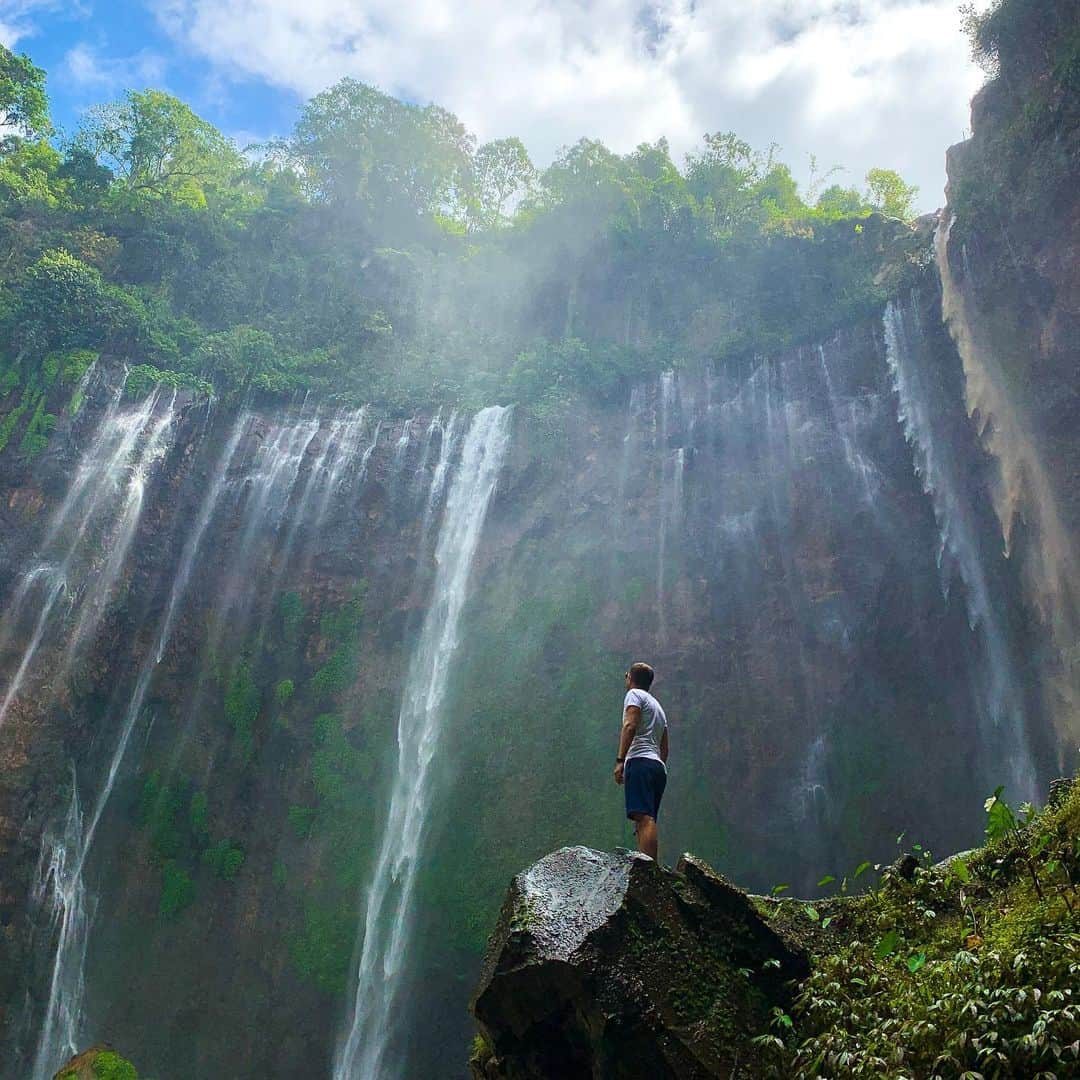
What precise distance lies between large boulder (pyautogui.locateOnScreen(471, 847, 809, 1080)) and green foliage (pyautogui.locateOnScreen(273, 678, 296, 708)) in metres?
13.7

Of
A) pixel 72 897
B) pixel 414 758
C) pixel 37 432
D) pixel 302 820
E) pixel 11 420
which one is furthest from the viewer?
pixel 11 420

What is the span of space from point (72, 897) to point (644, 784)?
1499 cm

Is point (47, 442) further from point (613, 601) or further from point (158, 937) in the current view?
point (613, 601)

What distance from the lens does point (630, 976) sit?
4.02 m

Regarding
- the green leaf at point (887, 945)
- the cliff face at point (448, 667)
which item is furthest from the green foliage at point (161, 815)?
the green leaf at point (887, 945)

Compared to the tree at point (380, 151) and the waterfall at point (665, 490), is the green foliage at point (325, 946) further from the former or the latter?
the tree at point (380, 151)

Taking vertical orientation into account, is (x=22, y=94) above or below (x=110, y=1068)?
above

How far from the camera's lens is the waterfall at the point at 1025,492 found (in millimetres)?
11617

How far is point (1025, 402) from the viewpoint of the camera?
41.6ft

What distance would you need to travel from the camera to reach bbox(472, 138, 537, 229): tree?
32.8 m

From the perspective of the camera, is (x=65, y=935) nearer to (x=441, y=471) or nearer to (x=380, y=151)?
(x=441, y=471)

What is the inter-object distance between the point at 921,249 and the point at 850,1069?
19.8 meters

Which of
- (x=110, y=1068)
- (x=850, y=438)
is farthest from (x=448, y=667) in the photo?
(x=850, y=438)

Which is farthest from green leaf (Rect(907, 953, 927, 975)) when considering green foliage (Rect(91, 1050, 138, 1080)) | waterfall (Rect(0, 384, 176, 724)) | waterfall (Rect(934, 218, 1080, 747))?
waterfall (Rect(0, 384, 176, 724))
